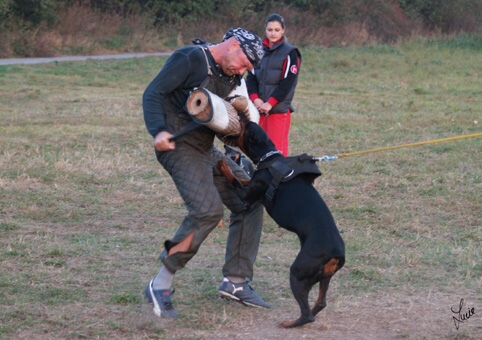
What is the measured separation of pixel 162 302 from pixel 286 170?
41.7 inches

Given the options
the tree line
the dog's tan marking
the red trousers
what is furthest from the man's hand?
the tree line

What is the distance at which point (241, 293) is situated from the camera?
4.40m

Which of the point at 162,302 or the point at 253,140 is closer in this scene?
the point at 162,302

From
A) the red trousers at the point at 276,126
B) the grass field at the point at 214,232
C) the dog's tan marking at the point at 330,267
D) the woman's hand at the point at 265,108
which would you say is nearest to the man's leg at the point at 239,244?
the grass field at the point at 214,232

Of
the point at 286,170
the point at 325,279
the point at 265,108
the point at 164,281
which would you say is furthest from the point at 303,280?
the point at 265,108

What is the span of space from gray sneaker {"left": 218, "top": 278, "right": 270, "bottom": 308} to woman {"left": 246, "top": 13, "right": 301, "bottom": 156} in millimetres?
2493

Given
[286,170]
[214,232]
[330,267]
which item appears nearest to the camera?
[330,267]

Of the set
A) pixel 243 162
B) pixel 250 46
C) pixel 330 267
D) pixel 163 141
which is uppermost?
pixel 250 46

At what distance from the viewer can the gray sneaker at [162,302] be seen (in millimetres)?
4109

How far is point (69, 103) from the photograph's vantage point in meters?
13.2

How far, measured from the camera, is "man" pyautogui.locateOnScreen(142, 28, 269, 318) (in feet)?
13.3

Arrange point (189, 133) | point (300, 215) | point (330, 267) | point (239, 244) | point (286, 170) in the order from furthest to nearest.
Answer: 1. point (239, 244)
2. point (189, 133)
3. point (286, 170)
4. point (300, 215)
5. point (330, 267)

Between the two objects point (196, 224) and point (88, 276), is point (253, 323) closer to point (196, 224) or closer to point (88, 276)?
point (196, 224)

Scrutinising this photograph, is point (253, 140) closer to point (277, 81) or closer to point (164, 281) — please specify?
point (164, 281)
